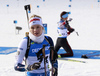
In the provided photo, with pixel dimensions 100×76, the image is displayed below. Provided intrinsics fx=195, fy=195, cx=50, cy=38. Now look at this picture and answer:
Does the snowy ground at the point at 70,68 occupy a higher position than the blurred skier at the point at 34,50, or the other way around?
the blurred skier at the point at 34,50

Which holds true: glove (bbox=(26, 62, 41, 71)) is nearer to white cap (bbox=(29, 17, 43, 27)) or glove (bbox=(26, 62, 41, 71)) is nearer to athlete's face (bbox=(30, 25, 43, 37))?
athlete's face (bbox=(30, 25, 43, 37))

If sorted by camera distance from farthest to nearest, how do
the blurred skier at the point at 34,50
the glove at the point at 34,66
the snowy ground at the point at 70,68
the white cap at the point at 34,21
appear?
the snowy ground at the point at 70,68
the white cap at the point at 34,21
the blurred skier at the point at 34,50
the glove at the point at 34,66

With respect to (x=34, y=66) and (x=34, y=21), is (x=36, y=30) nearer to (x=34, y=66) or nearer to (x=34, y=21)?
(x=34, y=21)

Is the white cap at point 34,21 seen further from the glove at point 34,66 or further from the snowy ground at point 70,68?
the snowy ground at point 70,68

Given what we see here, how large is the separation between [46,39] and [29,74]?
2.06ft

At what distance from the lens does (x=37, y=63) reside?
9.34 feet

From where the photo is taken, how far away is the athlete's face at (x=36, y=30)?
304cm

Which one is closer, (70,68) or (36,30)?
(36,30)

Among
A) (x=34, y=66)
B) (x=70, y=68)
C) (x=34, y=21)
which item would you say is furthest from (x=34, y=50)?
(x=70, y=68)

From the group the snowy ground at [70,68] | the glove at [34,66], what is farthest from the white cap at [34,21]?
the snowy ground at [70,68]

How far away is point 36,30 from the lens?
120 inches

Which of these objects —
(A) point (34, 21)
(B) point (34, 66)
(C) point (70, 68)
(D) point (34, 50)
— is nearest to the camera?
(B) point (34, 66)

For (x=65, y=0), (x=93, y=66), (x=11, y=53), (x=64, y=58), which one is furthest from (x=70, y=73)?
(x=65, y=0)

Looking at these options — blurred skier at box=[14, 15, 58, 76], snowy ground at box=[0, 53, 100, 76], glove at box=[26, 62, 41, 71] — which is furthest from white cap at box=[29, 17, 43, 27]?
snowy ground at box=[0, 53, 100, 76]
